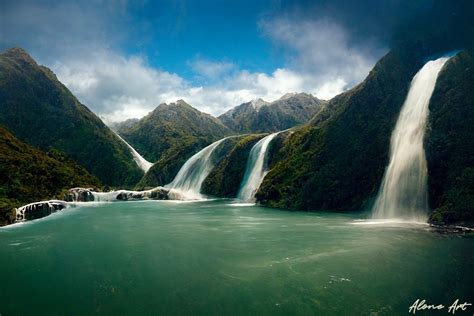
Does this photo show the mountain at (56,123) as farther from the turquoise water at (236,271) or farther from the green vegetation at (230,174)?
the turquoise water at (236,271)

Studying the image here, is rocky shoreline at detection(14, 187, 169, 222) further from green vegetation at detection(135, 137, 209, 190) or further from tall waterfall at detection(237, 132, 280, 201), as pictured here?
green vegetation at detection(135, 137, 209, 190)

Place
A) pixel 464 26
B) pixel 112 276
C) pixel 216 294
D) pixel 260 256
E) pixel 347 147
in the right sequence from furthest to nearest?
1. pixel 347 147
2. pixel 464 26
3. pixel 260 256
4. pixel 112 276
5. pixel 216 294

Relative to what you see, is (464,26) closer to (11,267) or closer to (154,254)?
(154,254)

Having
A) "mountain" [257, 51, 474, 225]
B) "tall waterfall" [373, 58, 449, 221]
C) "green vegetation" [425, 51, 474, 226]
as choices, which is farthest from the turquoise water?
"mountain" [257, 51, 474, 225]

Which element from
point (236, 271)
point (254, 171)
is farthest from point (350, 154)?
point (236, 271)

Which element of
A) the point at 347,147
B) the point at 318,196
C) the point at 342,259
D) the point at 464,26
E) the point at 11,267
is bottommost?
the point at 11,267

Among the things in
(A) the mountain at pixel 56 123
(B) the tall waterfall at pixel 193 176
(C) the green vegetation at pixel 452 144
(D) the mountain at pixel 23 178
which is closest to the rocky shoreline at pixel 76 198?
(D) the mountain at pixel 23 178

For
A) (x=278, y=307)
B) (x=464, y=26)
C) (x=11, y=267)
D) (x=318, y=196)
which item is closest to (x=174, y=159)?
(x=318, y=196)
